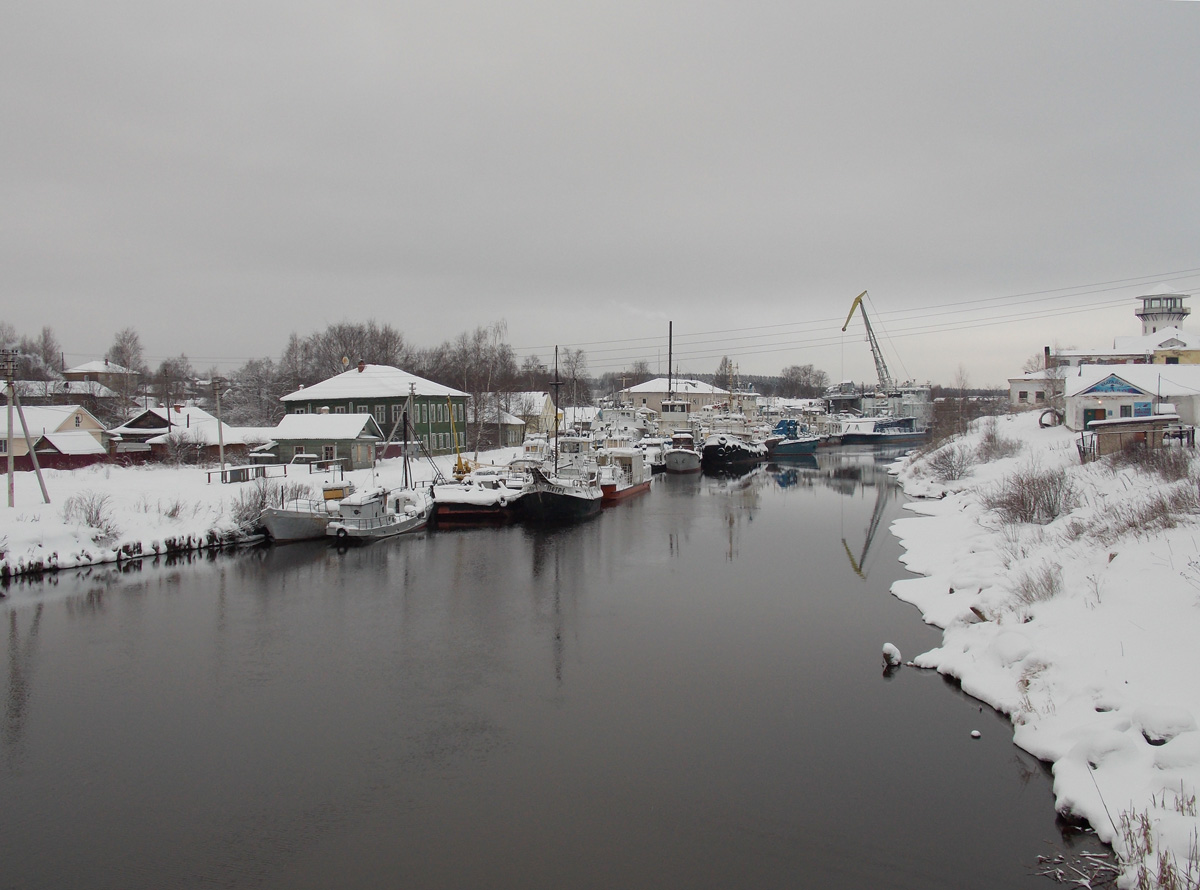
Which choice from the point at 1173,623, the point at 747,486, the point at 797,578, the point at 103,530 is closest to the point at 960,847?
the point at 1173,623

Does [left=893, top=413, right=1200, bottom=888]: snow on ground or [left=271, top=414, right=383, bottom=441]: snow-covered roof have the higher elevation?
[left=271, top=414, right=383, bottom=441]: snow-covered roof

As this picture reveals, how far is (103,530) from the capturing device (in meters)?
20.1

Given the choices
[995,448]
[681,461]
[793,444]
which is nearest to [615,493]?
[681,461]

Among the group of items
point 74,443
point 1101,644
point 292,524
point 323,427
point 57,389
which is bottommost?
point 1101,644

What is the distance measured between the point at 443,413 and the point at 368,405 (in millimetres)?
4294

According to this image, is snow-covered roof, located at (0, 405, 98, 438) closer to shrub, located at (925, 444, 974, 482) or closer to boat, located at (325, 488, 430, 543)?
boat, located at (325, 488, 430, 543)

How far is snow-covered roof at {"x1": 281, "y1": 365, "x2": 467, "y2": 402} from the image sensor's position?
39562mm

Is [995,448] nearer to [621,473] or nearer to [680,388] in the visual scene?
[621,473]

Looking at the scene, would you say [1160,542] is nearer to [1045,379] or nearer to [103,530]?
[103,530]

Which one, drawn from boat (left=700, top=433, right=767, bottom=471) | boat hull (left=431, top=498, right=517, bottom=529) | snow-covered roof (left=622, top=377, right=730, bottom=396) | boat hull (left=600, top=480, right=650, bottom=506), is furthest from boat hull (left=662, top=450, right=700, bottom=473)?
snow-covered roof (left=622, top=377, right=730, bottom=396)

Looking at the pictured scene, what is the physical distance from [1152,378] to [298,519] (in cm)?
3156

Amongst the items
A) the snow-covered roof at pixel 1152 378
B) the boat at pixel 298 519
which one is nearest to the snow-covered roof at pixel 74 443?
the boat at pixel 298 519

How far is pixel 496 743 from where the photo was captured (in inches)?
379

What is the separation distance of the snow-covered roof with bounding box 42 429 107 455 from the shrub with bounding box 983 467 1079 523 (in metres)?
32.9
